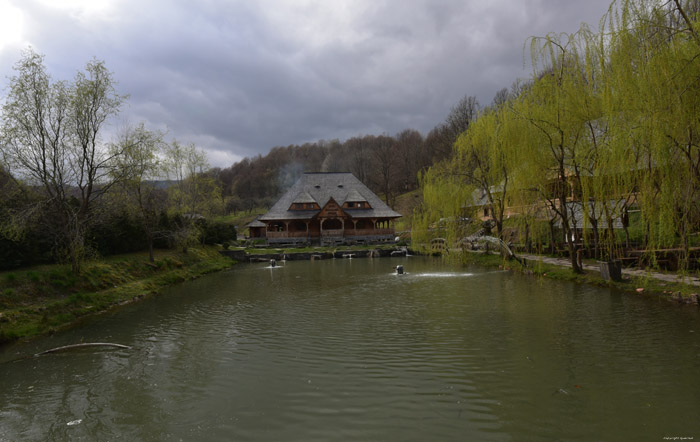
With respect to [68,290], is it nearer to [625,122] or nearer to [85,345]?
[85,345]

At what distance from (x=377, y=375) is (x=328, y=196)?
40.9 metres

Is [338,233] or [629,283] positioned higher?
[338,233]

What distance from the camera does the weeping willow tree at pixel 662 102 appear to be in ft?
21.5

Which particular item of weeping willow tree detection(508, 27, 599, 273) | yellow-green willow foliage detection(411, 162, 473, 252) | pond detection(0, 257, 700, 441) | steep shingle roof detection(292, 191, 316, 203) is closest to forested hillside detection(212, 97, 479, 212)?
steep shingle roof detection(292, 191, 316, 203)

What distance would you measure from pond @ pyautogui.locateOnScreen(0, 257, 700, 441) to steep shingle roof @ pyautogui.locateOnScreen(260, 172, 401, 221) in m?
30.7

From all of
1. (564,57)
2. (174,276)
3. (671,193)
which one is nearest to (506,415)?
(671,193)

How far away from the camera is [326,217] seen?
42438 millimetres

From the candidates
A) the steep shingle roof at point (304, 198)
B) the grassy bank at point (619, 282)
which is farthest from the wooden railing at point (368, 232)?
the grassy bank at point (619, 282)

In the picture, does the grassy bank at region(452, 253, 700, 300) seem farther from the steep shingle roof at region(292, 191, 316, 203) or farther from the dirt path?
the steep shingle roof at region(292, 191, 316, 203)

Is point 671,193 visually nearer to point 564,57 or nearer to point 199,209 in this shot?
point 564,57

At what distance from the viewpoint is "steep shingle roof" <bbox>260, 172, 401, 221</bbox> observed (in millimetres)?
43219

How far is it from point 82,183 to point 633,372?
19175mm

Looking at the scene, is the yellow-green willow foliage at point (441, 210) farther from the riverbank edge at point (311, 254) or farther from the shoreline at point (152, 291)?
the riverbank edge at point (311, 254)

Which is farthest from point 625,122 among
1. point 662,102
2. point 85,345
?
point 85,345
